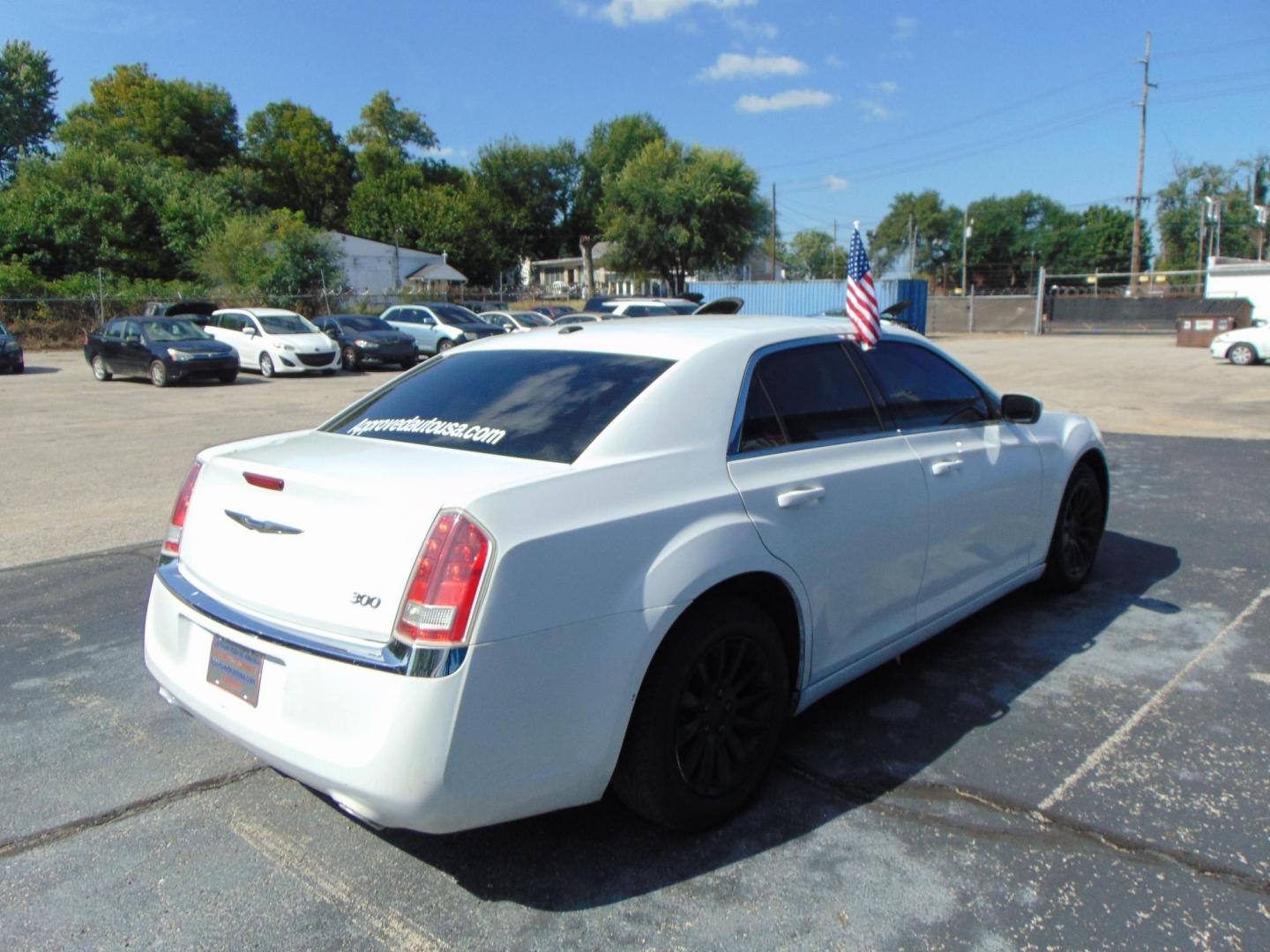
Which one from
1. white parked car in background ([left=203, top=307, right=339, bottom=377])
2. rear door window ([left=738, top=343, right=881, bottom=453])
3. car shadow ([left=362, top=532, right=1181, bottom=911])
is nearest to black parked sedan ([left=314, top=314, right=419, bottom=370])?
white parked car in background ([left=203, top=307, right=339, bottom=377])

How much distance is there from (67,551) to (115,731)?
11.0 ft

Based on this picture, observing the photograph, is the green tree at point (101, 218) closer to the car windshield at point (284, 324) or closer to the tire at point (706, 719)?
the car windshield at point (284, 324)

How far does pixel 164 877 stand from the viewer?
2766 mm

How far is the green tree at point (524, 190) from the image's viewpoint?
81.5 metres

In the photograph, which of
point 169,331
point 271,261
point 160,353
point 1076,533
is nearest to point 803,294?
point 271,261

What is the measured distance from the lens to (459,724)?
2324 millimetres

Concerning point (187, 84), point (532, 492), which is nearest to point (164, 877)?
point (532, 492)

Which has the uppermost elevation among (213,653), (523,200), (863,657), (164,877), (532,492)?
(523,200)

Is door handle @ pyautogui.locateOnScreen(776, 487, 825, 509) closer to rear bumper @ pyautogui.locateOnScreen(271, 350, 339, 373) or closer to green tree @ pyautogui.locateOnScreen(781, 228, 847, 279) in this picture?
rear bumper @ pyautogui.locateOnScreen(271, 350, 339, 373)

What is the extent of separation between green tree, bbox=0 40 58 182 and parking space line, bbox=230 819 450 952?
8087 centimetres

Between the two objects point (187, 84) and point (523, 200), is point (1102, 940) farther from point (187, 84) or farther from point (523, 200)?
point (523, 200)

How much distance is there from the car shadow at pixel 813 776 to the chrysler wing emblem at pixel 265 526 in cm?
103

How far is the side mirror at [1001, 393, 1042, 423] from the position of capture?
455cm

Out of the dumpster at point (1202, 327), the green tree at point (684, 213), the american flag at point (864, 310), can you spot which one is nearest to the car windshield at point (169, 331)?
the american flag at point (864, 310)
